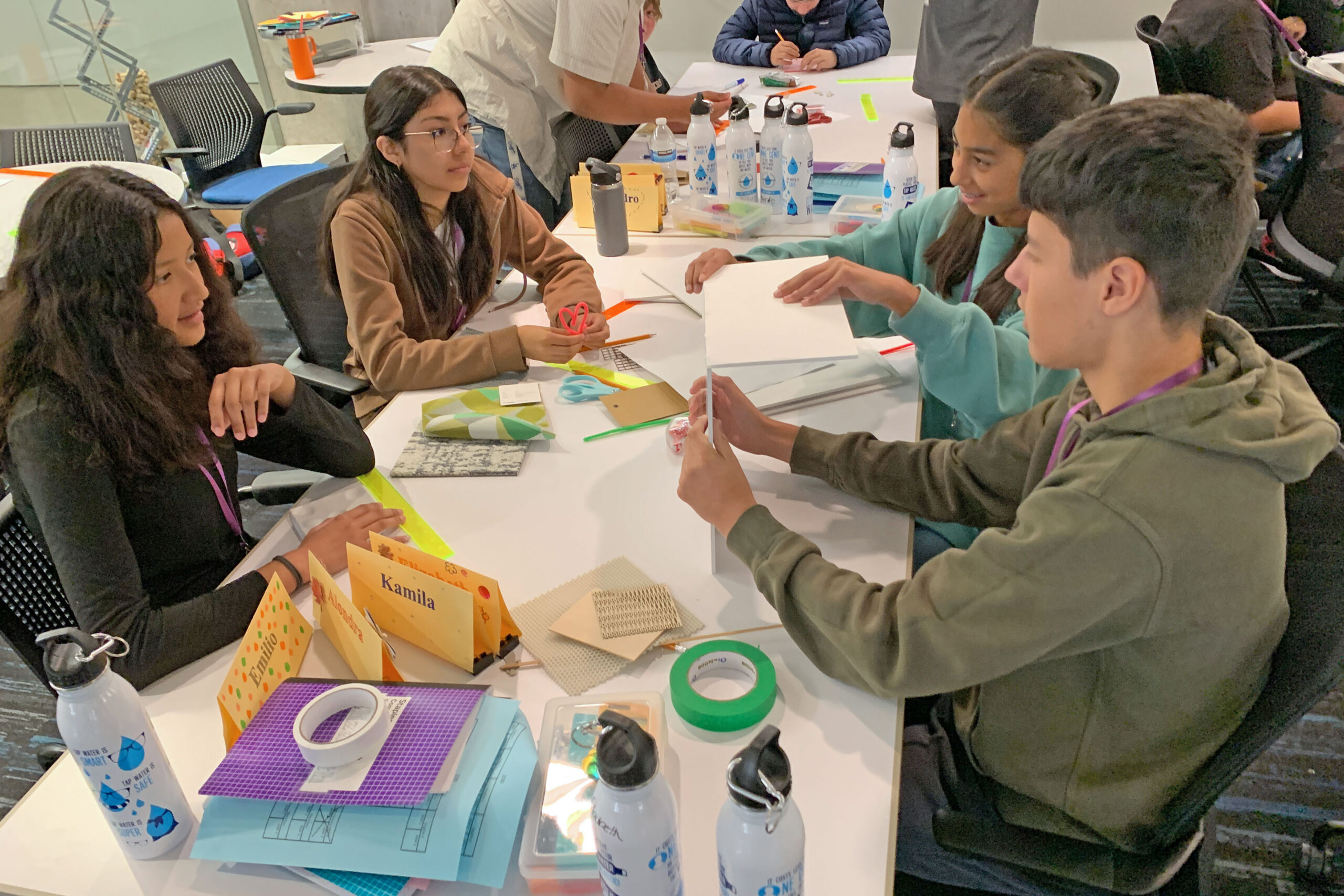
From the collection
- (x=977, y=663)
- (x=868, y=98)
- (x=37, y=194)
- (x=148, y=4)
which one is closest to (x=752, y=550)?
(x=977, y=663)

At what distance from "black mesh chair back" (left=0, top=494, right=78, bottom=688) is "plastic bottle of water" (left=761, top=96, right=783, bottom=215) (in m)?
1.68

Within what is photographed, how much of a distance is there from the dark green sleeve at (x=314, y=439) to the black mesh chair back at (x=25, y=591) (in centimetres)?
32

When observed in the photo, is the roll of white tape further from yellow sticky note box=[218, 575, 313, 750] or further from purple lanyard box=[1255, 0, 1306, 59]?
purple lanyard box=[1255, 0, 1306, 59]

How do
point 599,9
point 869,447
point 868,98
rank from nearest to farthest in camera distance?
point 869,447, point 599,9, point 868,98

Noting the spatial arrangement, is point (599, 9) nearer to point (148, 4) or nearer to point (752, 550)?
point (752, 550)

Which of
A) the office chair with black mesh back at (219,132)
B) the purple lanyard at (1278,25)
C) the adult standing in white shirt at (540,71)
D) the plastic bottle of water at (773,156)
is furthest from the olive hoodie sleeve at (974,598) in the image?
the office chair with black mesh back at (219,132)

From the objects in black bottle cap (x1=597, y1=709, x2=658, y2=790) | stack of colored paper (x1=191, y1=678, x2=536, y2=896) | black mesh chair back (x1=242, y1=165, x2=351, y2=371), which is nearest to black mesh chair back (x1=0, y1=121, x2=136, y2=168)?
black mesh chair back (x1=242, y1=165, x2=351, y2=371)

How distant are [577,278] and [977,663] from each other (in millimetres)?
1312

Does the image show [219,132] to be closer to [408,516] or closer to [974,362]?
[408,516]

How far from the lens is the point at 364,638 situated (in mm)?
976

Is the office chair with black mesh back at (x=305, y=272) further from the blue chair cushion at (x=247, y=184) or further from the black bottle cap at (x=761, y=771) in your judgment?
the blue chair cushion at (x=247, y=184)

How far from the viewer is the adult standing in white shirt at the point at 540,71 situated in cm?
239

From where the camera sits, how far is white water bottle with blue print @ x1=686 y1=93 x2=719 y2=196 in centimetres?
227

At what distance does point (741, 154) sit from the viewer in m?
2.18
